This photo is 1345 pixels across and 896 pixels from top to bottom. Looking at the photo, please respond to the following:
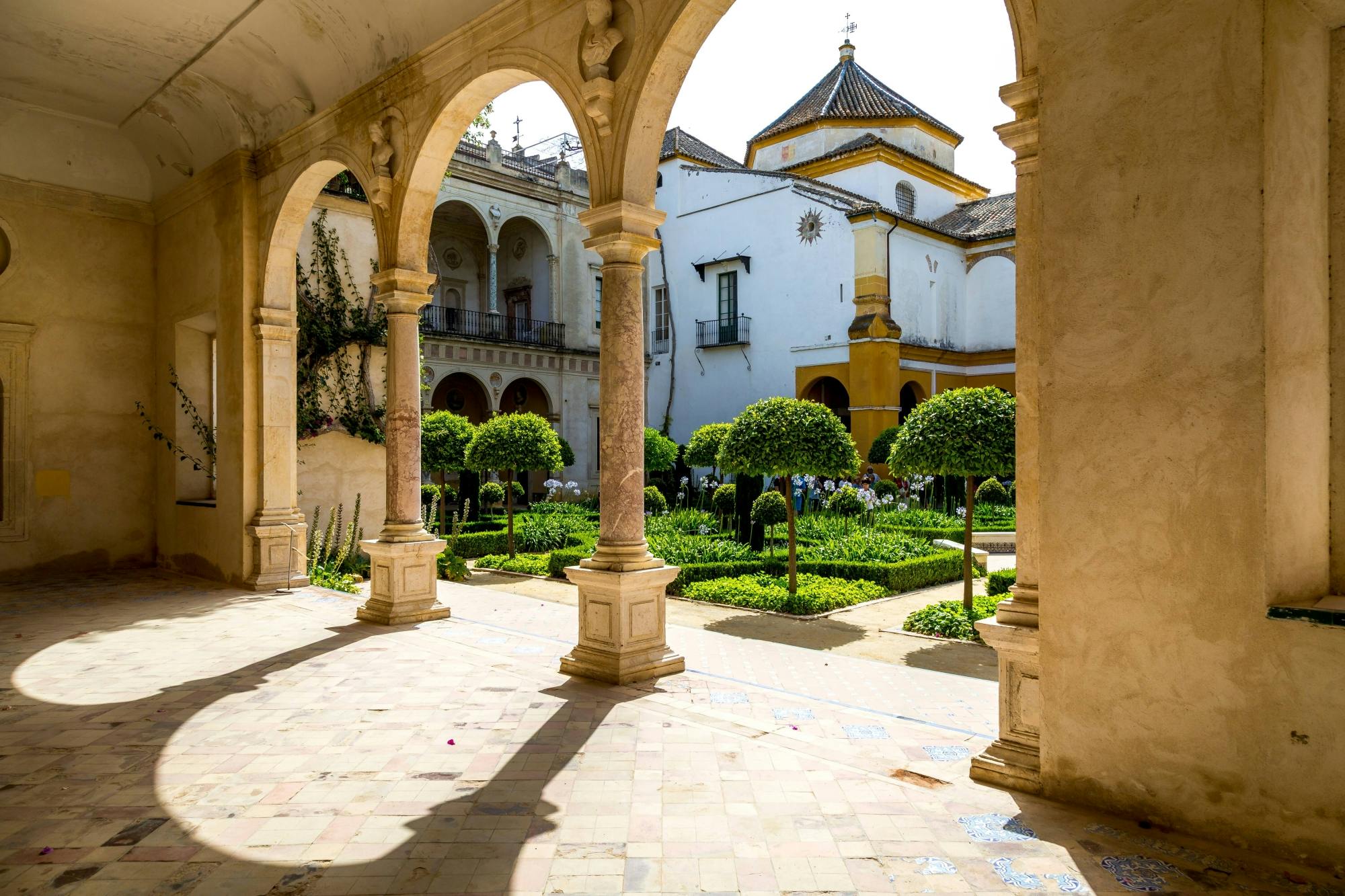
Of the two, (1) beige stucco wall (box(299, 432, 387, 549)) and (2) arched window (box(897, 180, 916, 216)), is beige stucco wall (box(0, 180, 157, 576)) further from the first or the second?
(2) arched window (box(897, 180, 916, 216))

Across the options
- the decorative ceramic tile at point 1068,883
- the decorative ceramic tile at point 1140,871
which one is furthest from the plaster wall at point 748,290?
the decorative ceramic tile at point 1068,883

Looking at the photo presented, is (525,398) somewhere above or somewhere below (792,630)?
above

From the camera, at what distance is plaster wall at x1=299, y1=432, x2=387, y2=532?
36.0 ft

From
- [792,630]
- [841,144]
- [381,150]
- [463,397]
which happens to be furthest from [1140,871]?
[841,144]

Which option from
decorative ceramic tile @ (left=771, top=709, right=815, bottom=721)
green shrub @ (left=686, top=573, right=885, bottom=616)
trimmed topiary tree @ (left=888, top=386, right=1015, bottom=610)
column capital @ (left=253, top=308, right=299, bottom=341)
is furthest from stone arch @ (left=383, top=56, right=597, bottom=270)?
green shrub @ (left=686, top=573, right=885, bottom=616)

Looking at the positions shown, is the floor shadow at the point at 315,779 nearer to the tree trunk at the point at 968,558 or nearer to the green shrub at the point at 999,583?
the tree trunk at the point at 968,558

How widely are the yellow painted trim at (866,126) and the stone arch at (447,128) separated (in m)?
20.7

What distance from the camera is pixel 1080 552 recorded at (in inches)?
132

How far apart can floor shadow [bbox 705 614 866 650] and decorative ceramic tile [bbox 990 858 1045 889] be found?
167 inches

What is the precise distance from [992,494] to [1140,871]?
1536cm

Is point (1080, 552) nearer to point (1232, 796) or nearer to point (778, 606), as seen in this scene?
point (1232, 796)

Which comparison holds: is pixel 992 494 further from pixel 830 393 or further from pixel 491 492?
pixel 491 492

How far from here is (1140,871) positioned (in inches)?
112

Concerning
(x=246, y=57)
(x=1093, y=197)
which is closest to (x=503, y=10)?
(x=246, y=57)
